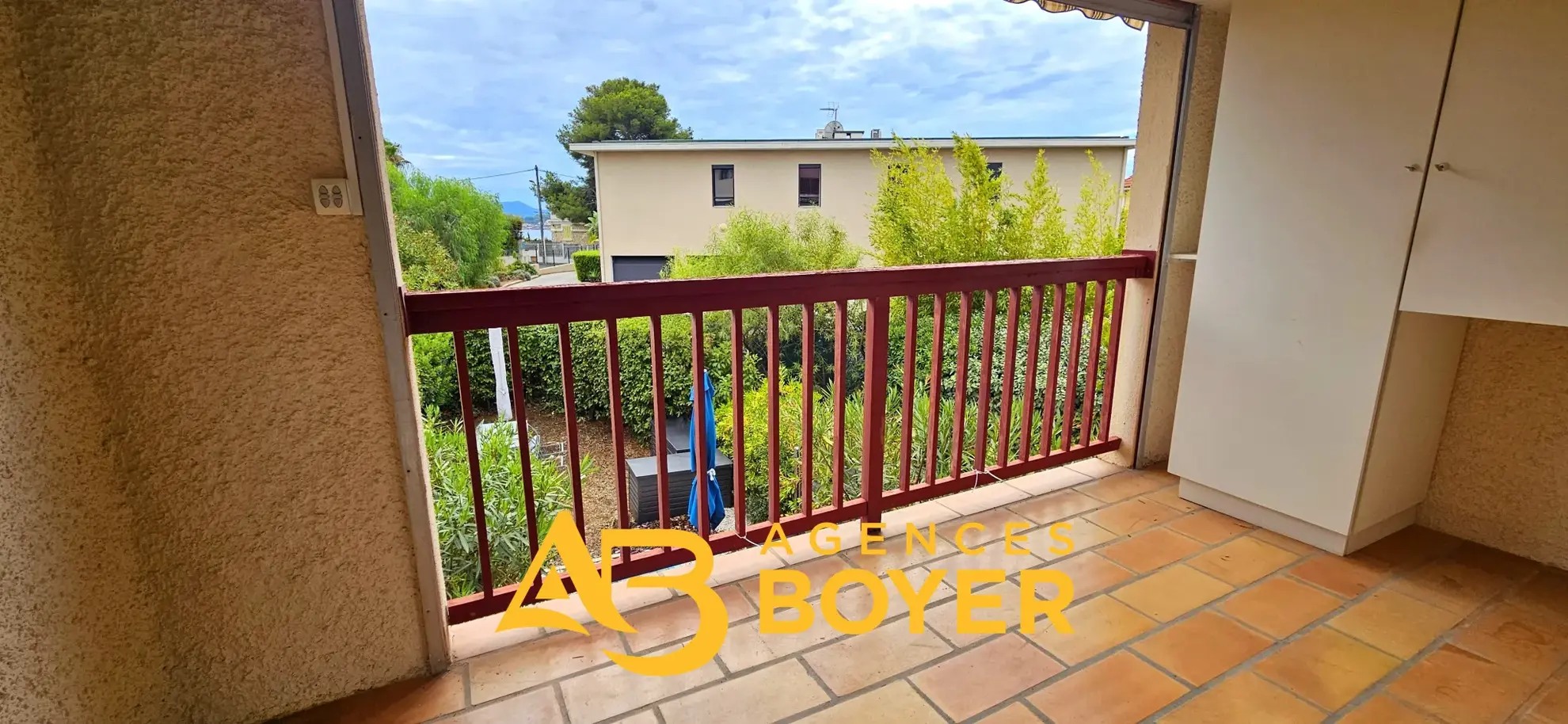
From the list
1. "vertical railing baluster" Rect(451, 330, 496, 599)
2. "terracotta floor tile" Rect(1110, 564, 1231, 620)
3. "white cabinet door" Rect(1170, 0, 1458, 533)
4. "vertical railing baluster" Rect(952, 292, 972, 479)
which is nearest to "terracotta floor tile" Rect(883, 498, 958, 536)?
"vertical railing baluster" Rect(952, 292, 972, 479)

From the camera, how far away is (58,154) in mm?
1083

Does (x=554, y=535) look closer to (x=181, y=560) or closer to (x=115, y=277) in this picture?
(x=181, y=560)

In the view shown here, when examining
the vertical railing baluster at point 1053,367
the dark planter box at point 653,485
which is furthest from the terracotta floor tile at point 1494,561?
the dark planter box at point 653,485

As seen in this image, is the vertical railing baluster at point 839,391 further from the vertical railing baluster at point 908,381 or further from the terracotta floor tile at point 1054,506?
the terracotta floor tile at point 1054,506

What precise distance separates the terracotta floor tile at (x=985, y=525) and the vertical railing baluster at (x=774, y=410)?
61 cm

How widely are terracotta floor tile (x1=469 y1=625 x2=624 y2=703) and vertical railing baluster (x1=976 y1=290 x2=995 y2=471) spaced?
59.6 inches

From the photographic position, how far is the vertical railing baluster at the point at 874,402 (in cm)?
216

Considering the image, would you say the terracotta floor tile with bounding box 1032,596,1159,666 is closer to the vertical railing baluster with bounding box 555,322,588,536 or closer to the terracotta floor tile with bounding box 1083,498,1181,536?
the terracotta floor tile with bounding box 1083,498,1181,536

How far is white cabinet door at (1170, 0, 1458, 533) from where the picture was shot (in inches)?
72.7

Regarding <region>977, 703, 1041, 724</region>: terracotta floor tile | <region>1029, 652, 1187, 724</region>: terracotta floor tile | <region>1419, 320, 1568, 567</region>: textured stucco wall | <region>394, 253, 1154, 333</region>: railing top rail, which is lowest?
<region>977, 703, 1041, 724</region>: terracotta floor tile

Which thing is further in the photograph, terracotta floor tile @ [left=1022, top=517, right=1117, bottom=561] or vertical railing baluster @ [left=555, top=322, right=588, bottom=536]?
terracotta floor tile @ [left=1022, top=517, right=1117, bottom=561]

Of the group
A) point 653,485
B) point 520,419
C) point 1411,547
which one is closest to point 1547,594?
point 1411,547

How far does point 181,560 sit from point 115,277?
57 centimetres

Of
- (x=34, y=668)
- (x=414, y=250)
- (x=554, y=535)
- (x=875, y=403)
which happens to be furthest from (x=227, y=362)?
(x=414, y=250)
